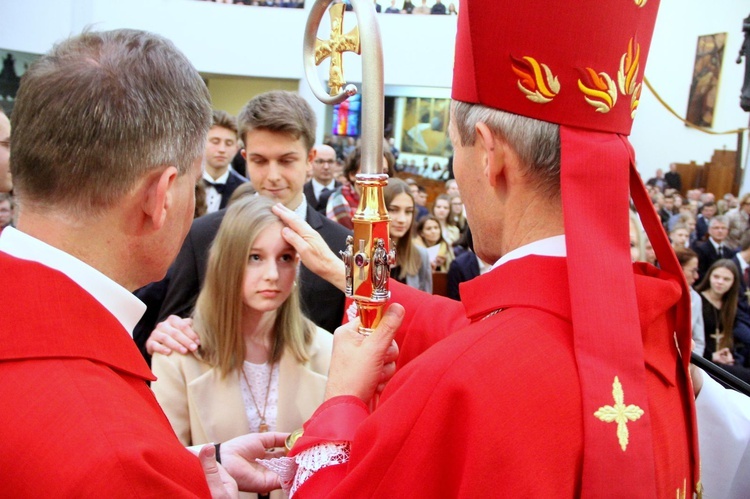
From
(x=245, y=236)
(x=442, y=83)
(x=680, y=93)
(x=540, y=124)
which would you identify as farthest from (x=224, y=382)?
(x=680, y=93)

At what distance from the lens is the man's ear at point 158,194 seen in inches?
→ 51.3

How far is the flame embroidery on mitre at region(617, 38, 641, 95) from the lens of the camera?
1.39 metres

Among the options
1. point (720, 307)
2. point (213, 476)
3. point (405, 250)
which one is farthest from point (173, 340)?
point (720, 307)

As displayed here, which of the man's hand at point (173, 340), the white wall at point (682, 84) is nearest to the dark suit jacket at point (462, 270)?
the man's hand at point (173, 340)

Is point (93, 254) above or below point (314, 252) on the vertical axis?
above

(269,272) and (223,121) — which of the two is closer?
(269,272)

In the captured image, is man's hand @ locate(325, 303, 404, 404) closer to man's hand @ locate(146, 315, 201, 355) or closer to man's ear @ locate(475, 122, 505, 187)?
man's ear @ locate(475, 122, 505, 187)

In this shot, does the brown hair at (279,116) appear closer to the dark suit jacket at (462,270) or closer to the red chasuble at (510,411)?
the red chasuble at (510,411)

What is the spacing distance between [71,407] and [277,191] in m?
2.08

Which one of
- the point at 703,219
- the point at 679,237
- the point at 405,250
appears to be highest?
the point at 405,250

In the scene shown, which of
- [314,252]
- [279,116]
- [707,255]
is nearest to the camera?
[314,252]

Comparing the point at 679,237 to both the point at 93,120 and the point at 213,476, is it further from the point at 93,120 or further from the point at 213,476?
the point at 93,120

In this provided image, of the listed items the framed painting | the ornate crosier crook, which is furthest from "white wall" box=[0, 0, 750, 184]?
the ornate crosier crook

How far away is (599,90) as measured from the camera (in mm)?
1354
